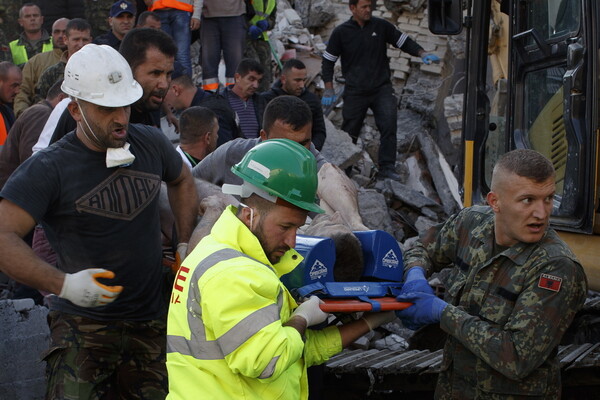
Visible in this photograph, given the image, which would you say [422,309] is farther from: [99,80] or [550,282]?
[99,80]

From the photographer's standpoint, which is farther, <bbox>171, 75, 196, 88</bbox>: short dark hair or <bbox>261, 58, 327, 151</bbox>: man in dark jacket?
<bbox>261, 58, 327, 151</bbox>: man in dark jacket

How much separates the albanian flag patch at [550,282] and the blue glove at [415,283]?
0.54m

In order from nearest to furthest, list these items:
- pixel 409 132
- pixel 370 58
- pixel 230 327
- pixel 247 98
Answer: pixel 230 327 < pixel 247 98 < pixel 370 58 < pixel 409 132

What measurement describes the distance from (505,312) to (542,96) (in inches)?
87.0

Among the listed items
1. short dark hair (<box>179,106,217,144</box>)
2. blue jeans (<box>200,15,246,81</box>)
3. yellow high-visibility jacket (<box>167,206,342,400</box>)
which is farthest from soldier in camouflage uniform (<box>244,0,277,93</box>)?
yellow high-visibility jacket (<box>167,206,342,400</box>)

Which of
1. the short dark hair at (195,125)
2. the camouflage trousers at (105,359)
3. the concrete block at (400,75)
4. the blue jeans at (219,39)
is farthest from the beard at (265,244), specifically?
the concrete block at (400,75)

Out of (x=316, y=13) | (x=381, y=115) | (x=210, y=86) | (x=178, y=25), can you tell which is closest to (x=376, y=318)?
(x=210, y=86)

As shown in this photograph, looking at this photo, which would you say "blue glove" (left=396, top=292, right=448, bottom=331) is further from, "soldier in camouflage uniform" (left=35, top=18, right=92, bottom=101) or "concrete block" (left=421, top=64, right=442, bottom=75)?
"concrete block" (left=421, top=64, right=442, bottom=75)

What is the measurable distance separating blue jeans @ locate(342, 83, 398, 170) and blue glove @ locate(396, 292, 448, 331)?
6.77 metres

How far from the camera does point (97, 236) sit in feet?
12.9

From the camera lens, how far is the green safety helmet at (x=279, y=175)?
302 centimetres

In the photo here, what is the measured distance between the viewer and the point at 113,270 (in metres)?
4.02

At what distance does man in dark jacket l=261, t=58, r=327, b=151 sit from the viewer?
8.60 m

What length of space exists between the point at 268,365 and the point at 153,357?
5.05 ft
